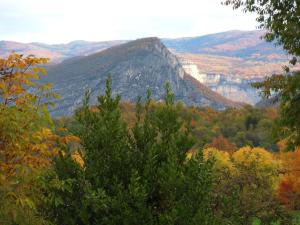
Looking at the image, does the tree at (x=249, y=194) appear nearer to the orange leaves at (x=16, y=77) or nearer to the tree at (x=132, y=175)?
the tree at (x=132, y=175)

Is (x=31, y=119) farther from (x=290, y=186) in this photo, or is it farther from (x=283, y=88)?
(x=290, y=186)

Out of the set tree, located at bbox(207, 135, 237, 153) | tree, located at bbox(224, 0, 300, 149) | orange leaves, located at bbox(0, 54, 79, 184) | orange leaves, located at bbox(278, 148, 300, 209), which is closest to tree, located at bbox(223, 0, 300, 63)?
tree, located at bbox(224, 0, 300, 149)

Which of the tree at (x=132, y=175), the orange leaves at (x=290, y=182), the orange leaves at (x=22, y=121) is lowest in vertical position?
the orange leaves at (x=290, y=182)

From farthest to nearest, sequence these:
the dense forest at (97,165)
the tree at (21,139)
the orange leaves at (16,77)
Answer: the orange leaves at (16,77)
the dense forest at (97,165)
the tree at (21,139)

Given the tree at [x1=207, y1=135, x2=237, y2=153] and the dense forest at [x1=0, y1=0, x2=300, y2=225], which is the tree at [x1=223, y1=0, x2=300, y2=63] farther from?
the tree at [x1=207, y1=135, x2=237, y2=153]

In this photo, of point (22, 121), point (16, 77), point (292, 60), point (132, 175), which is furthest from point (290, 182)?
point (22, 121)

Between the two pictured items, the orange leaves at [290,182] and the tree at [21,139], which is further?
the orange leaves at [290,182]

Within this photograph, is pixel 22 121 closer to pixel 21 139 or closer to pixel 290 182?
pixel 21 139

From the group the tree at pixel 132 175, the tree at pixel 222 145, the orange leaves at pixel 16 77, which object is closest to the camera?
the orange leaves at pixel 16 77

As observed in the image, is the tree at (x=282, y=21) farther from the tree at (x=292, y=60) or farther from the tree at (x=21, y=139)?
the tree at (x=21, y=139)

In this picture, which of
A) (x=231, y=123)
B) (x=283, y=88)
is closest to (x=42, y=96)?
(x=283, y=88)

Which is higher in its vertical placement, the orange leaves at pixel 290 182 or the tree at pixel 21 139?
the tree at pixel 21 139

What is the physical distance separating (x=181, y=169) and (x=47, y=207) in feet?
8.50

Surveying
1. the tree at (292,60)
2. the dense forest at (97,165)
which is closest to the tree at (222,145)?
the tree at (292,60)
